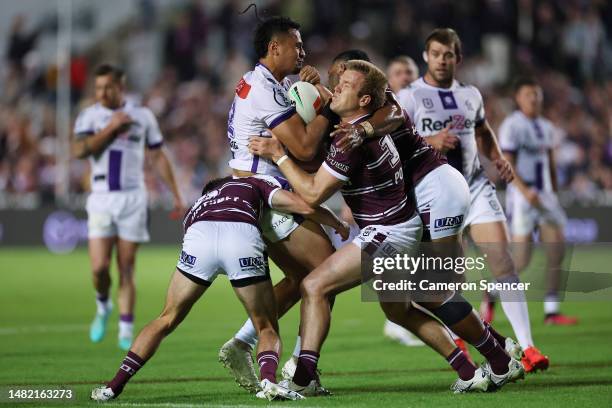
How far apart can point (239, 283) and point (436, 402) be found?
1.55m

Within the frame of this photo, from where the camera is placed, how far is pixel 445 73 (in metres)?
10.4

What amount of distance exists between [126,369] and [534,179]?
7.64 m

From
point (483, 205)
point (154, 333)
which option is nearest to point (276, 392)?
point (154, 333)

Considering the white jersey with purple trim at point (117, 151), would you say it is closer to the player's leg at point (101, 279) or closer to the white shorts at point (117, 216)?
the white shorts at point (117, 216)

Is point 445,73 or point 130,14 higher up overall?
point 445,73

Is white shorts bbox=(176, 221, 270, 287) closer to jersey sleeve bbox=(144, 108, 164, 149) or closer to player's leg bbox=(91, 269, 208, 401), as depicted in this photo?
player's leg bbox=(91, 269, 208, 401)

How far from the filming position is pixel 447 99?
1047cm

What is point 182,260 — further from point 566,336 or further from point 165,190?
point 165,190

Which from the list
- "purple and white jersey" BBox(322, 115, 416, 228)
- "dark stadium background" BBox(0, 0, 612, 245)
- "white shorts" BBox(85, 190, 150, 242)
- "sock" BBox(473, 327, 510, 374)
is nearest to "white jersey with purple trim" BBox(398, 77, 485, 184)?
"purple and white jersey" BBox(322, 115, 416, 228)

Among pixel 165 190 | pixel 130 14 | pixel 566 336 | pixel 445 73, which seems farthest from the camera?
pixel 130 14

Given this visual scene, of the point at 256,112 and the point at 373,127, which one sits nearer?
the point at 373,127

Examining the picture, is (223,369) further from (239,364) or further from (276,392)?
(276,392)

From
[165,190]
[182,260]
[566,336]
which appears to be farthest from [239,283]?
[165,190]

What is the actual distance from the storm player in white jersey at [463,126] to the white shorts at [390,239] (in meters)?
1.95
